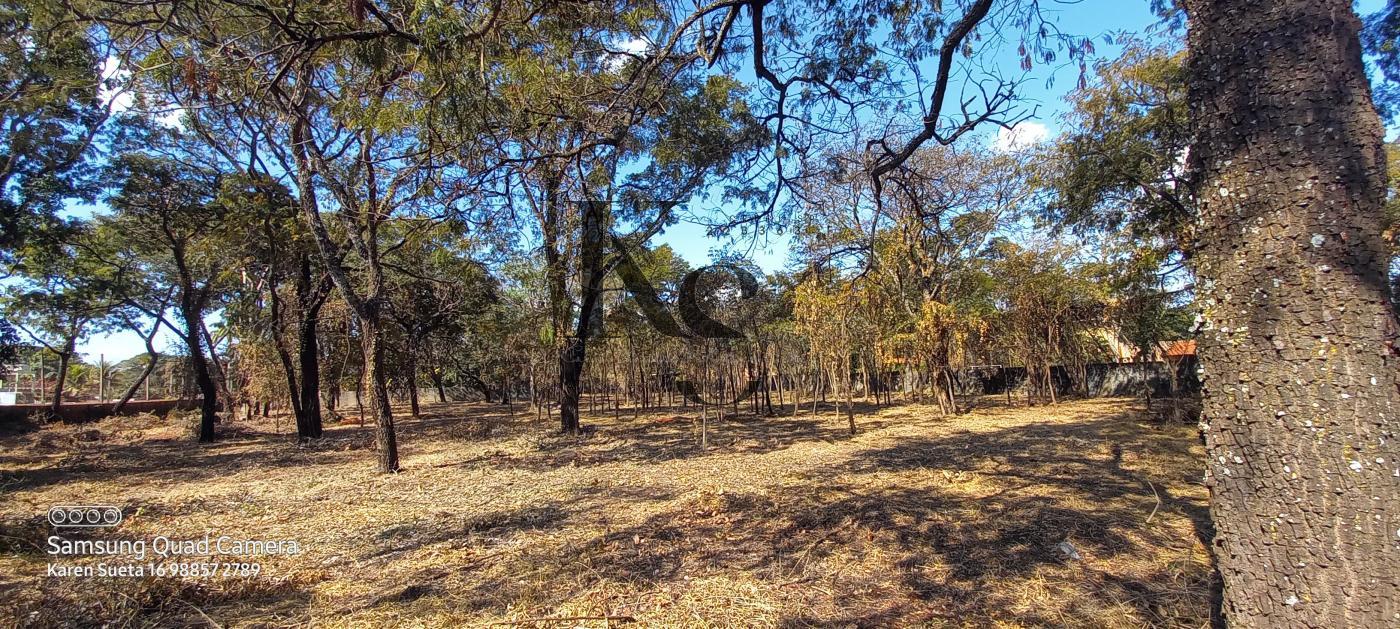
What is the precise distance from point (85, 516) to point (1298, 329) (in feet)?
28.0

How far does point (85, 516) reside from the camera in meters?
5.34

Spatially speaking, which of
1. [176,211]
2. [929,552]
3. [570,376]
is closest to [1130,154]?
[929,552]

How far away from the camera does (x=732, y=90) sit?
769cm

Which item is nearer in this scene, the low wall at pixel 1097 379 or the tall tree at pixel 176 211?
the tall tree at pixel 176 211

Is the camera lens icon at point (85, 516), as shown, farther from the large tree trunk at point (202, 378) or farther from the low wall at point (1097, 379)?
the low wall at point (1097, 379)

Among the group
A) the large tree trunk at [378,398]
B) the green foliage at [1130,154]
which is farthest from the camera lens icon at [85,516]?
the green foliage at [1130,154]

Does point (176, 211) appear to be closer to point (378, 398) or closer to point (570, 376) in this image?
point (378, 398)

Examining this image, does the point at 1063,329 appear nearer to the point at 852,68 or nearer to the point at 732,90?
the point at 732,90

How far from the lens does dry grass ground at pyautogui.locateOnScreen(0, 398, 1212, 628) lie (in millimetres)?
3148

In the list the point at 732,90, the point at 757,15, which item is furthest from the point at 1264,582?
the point at 732,90

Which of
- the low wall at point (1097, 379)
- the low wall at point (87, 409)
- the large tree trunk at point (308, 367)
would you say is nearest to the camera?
the large tree trunk at point (308, 367)

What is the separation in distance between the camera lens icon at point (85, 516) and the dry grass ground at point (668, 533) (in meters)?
0.14

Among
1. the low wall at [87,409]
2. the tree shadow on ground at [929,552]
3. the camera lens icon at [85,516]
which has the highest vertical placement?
the low wall at [87,409]

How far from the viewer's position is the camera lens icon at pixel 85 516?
16.5 feet
